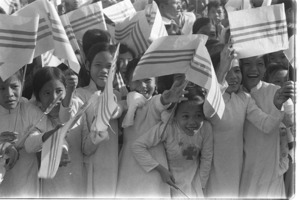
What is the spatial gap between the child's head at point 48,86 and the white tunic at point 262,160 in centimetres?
112

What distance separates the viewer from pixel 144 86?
471 centimetres

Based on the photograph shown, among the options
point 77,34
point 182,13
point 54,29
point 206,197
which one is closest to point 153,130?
point 206,197

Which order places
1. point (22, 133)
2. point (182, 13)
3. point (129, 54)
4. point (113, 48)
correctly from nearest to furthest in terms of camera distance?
point (22, 133), point (113, 48), point (129, 54), point (182, 13)

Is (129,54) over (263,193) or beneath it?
over

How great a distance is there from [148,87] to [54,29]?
2.13 feet

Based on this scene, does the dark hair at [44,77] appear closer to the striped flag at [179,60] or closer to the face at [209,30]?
the striped flag at [179,60]

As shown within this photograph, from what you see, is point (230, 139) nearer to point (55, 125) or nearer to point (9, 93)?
point (55, 125)

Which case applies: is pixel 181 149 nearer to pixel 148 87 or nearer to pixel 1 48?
pixel 148 87

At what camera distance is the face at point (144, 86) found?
15.5ft

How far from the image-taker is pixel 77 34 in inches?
216

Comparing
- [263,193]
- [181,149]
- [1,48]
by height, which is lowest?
[263,193]

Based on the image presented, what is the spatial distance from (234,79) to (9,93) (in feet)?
4.32

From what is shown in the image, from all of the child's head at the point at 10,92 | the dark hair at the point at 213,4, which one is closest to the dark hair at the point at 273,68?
the child's head at the point at 10,92

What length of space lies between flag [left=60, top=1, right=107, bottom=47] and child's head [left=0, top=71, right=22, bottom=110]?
0.98m
